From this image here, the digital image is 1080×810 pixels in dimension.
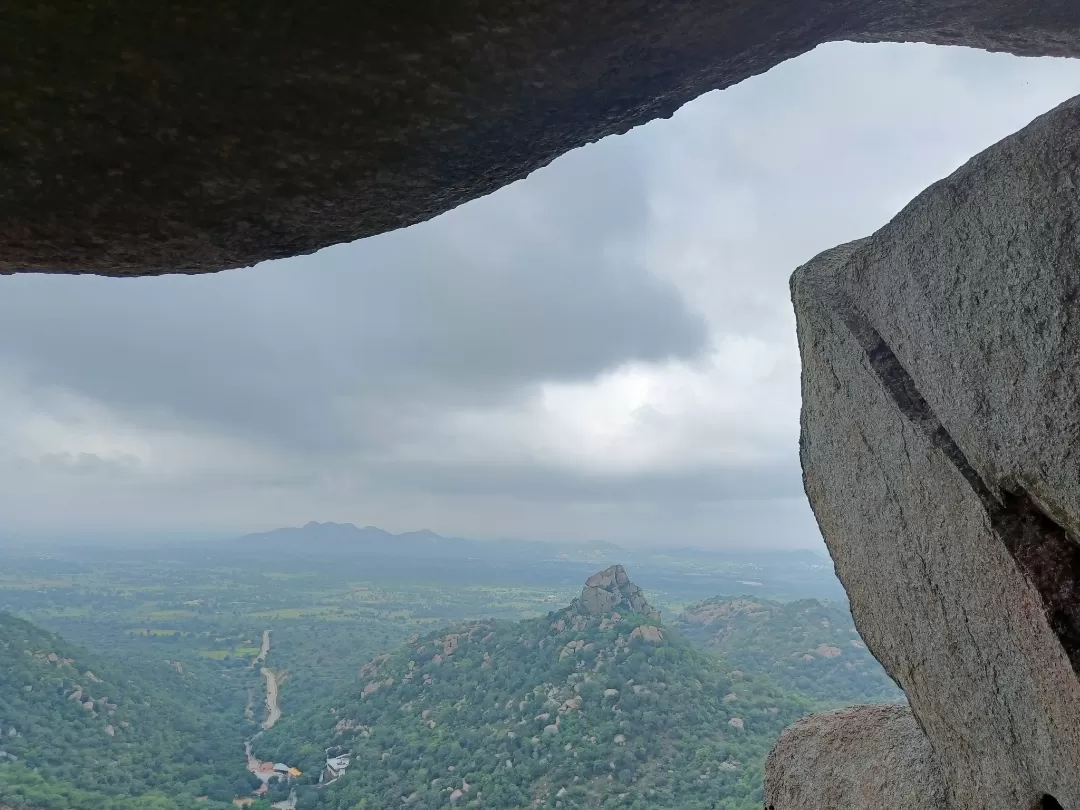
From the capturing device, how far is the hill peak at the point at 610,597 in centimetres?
5525

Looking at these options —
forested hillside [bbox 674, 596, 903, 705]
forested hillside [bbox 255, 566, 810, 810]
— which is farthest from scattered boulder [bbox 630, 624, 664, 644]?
forested hillside [bbox 674, 596, 903, 705]

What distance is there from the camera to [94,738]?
149 feet

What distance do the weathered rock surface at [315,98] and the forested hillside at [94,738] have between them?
43483 mm

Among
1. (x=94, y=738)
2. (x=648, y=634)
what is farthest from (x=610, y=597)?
(x=94, y=738)

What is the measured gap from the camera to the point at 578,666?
48188mm

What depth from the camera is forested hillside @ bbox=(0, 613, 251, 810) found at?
127 ft

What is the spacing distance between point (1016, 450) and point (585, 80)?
2.73m

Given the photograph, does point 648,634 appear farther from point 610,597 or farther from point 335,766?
point 335,766

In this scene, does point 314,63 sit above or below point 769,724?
above

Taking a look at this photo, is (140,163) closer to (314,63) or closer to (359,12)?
(314,63)

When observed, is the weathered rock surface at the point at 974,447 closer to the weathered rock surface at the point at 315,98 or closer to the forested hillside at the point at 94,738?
the weathered rock surface at the point at 315,98

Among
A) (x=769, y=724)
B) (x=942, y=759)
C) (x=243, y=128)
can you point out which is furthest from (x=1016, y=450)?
(x=769, y=724)

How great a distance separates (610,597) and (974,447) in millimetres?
54869

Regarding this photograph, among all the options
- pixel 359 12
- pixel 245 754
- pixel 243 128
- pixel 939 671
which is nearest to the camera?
pixel 359 12
